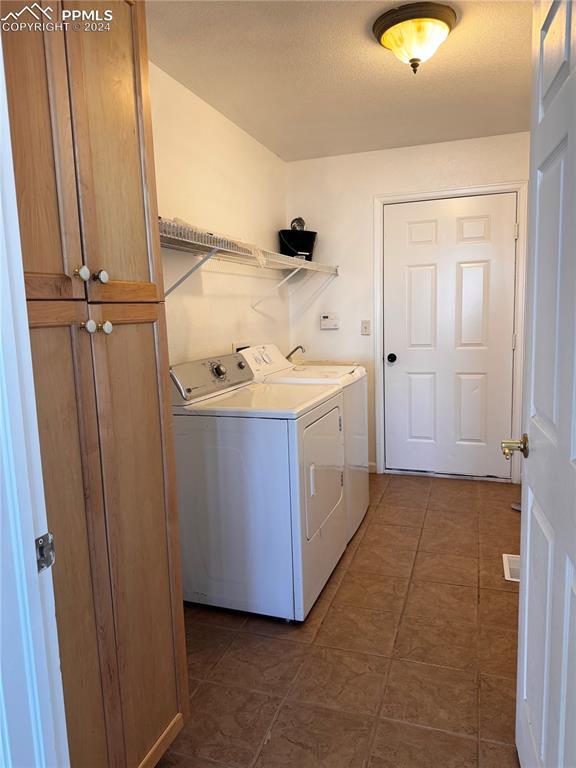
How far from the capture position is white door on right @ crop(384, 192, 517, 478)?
3547 mm

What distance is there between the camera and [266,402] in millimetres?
2184

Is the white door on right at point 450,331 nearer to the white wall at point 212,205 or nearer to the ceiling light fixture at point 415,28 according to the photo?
the white wall at point 212,205

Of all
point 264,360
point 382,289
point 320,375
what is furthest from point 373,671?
point 382,289

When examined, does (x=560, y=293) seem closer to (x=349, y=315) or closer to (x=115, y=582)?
(x=115, y=582)

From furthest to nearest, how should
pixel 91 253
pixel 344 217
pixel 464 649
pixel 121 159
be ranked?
pixel 344 217 < pixel 464 649 < pixel 121 159 < pixel 91 253

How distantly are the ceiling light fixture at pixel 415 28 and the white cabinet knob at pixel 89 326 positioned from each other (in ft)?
5.54

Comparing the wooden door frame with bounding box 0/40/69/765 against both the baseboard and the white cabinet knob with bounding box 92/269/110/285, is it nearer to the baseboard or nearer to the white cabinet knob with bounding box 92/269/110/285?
the white cabinet knob with bounding box 92/269/110/285

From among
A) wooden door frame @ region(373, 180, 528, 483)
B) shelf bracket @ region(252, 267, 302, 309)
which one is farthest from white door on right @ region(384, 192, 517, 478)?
shelf bracket @ region(252, 267, 302, 309)

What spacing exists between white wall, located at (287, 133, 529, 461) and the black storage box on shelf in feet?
0.86

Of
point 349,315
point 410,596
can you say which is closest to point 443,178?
point 349,315

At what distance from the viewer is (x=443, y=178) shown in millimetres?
3553

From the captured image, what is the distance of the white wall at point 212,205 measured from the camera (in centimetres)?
239

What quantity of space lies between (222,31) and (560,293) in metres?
1.75

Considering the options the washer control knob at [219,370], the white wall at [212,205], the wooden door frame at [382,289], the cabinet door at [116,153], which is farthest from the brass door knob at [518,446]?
the wooden door frame at [382,289]
